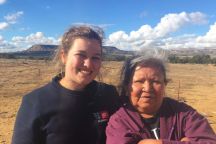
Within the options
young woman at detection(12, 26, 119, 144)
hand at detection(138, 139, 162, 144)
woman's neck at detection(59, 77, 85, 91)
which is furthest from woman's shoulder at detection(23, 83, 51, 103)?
hand at detection(138, 139, 162, 144)

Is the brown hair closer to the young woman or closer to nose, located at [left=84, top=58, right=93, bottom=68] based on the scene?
the young woman

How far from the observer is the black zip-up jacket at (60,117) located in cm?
234

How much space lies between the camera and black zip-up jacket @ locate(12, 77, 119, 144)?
2.34 meters

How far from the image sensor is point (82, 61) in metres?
2.35

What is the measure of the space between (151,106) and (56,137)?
2.02 ft

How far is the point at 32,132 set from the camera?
2318 millimetres

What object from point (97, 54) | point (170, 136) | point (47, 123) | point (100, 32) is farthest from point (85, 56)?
point (170, 136)

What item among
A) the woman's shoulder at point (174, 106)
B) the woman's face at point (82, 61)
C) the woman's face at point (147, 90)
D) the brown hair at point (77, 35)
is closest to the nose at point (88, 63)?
the woman's face at point (82, 61)

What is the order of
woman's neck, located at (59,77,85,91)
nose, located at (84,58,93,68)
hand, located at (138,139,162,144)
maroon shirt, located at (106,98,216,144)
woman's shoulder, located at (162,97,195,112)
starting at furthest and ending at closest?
woman's neck, located at (59,77,85,91) → nose, located at (84,58,93,68) → woman's shoulder, located at (162,97,195,112) → maroon shirt, located at (106,98,216,144) → hand, located at (138,139,162,144)

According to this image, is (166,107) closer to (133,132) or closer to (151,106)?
(151,106)

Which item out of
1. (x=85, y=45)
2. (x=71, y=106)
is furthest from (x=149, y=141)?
(x=85, y=45)

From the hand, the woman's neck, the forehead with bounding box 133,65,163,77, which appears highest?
the forehead with bounding box 133,65,163,77

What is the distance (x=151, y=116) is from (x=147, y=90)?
0.54 feet

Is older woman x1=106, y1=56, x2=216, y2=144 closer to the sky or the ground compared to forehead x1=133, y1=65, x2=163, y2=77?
closer to the ground
